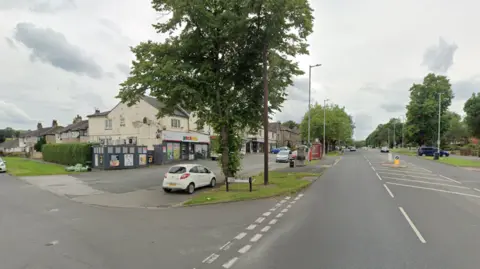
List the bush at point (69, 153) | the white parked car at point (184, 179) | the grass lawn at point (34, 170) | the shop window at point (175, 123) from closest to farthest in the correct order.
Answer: the white parked car at point (184, 179), the grass lawn at point (34, 170), the bush at point (69, 153), the shop window at point (175, 123)

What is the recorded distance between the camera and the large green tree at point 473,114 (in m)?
53.9

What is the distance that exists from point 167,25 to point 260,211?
39.0 feet

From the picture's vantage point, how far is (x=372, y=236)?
7.55 metres

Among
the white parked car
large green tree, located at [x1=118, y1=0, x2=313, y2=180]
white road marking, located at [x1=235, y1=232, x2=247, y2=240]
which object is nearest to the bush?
large green tree, located at [x1=118, y1=0, x2=313, y2=180]

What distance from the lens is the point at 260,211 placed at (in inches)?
434

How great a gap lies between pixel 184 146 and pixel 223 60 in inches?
1034

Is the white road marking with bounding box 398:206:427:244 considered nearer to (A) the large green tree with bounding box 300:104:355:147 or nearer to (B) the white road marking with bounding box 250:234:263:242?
(B) the white road marking with bounding box 250:234:263:242

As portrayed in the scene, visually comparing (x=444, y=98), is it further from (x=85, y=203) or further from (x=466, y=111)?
(x=85, y=203)

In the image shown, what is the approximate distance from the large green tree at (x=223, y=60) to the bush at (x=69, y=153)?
1708 centimetres

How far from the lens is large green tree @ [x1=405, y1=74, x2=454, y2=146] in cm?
6266

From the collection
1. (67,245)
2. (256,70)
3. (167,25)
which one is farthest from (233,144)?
(67,245)

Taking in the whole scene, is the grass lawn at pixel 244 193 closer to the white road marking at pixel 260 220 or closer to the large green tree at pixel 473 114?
the white road marking at pixel 260 220

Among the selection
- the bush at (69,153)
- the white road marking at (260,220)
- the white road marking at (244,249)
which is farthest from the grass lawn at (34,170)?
the white road marking at (244,249)

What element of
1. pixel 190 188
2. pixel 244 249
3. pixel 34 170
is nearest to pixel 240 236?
pixel 244 249
